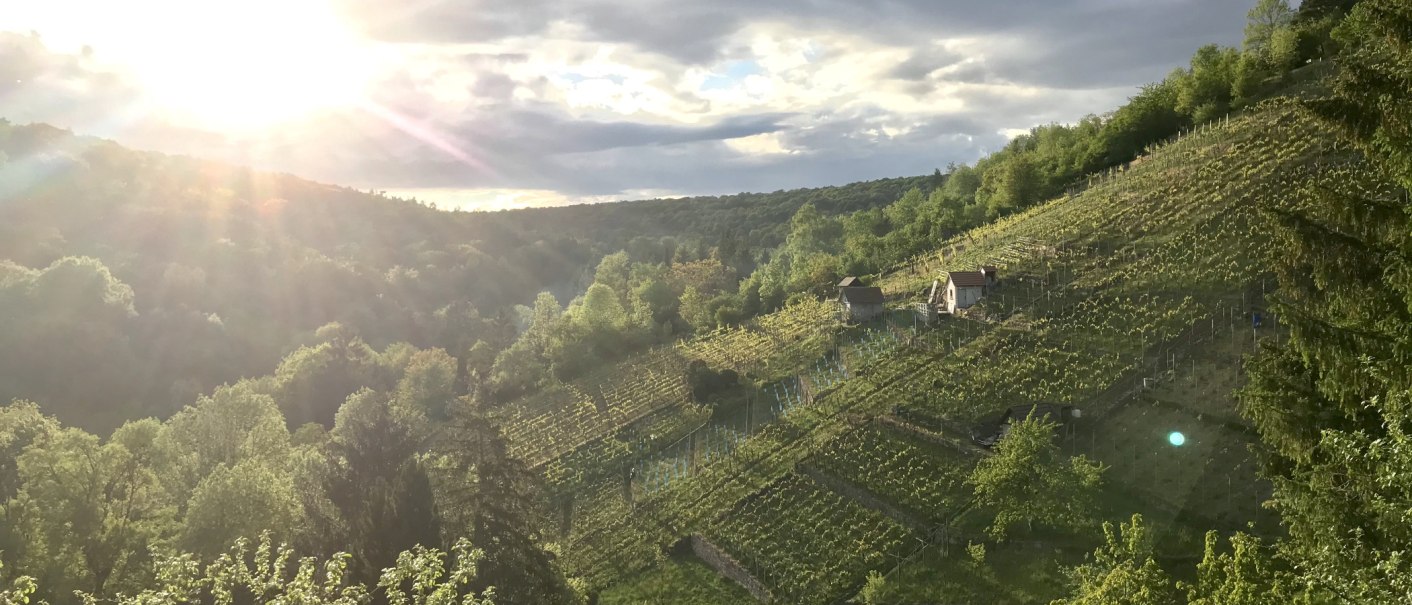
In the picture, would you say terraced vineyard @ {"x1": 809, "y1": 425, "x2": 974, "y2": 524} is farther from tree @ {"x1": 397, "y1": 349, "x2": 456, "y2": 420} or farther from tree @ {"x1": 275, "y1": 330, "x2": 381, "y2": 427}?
tree @ {"x1": 275, "y1": 330, "x2": 381, "y2": 427}

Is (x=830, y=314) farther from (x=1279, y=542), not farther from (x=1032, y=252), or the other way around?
(x=1279, y=542)

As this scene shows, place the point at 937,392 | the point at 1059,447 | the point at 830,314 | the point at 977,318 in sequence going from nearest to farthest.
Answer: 1. the point at 1059,447
2. the point at 937,392
3. the point at 977,318
4. the point at 830,314

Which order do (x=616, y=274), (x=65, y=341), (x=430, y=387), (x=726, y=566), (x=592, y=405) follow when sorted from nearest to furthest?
1. (x=726, y=566)
2. (x=592, y=405)
3. (x=430, y=387)
4. (x=65, y=341)
5. (x=616, y=274)

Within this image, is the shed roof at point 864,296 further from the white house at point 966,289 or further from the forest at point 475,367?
the white house at point 966,289

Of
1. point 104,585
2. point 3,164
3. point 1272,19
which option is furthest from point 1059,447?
point 3,164

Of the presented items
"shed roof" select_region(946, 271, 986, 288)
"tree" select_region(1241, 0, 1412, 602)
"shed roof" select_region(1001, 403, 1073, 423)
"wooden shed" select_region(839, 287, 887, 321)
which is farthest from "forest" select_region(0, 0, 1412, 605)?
"shed roof" select_region(946, 271, 986, 288)

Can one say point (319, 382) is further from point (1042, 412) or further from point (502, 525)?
point (1042, 412)

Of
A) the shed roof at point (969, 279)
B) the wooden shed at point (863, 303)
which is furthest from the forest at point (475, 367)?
the shed roof at point (969, 279)

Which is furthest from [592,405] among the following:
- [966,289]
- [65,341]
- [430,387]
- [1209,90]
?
[1209,90]
